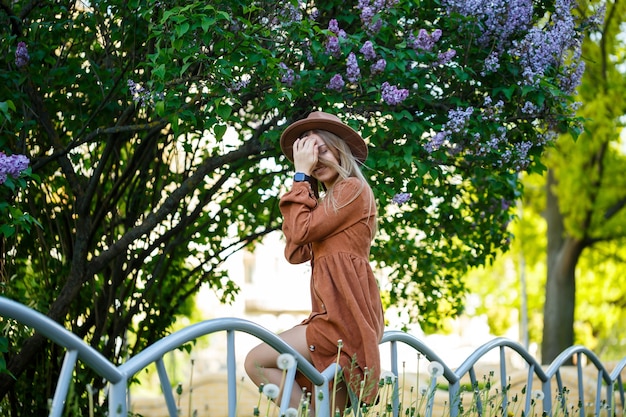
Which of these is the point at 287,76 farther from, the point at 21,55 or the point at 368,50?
the point at 21,55

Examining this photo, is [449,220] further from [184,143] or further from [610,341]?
[610,341]

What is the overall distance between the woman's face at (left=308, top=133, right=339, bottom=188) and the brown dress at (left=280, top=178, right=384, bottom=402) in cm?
10

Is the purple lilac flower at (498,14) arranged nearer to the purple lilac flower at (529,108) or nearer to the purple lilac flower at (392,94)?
the purple lilac flower at (529,108)

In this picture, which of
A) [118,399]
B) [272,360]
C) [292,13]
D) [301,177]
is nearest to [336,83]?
[292,13]

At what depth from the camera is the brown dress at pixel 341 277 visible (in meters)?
3.43

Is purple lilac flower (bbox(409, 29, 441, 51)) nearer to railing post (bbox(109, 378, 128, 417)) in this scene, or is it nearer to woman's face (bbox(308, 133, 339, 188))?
woman's face (bbox(308, 133, 339, 188))

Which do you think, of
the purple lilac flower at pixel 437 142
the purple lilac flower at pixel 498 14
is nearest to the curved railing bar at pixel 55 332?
the purple lilac flower at pixel 437 142

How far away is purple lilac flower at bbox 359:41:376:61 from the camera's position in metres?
4.63

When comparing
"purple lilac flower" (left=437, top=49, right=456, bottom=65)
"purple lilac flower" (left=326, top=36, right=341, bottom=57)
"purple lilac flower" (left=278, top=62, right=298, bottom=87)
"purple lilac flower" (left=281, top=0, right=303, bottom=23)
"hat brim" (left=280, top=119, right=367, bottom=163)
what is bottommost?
"hat brim" (left=280, top=119, right=367, bottom=163)

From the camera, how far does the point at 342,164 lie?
12.1 feet

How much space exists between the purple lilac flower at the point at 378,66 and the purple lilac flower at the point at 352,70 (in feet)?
0.24

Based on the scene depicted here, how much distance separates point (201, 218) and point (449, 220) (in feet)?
5.96

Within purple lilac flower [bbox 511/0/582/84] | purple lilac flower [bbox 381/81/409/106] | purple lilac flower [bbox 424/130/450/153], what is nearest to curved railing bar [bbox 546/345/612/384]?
purple lilac flower [bbox 424/130/450/153]

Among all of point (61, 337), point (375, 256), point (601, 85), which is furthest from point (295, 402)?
point (601, 85)
